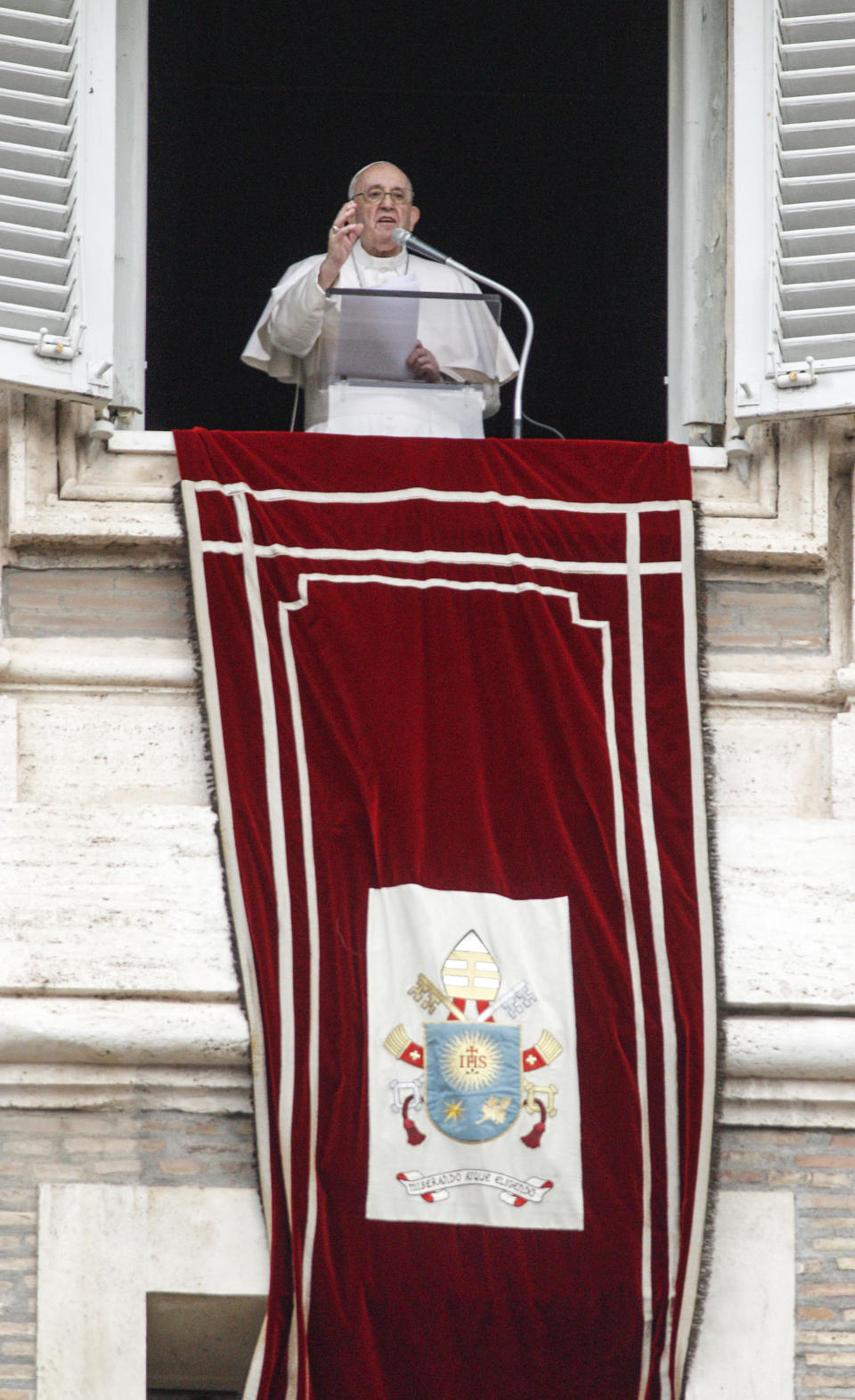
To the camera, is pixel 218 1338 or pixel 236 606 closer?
pixel 218 1338

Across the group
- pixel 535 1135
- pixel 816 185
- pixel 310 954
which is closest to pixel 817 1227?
pixel 535 1135

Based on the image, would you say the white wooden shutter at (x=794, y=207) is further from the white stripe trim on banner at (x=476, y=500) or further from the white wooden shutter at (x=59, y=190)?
the white wooden shutter at (x=59, y=190)

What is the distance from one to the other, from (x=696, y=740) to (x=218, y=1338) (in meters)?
1.74

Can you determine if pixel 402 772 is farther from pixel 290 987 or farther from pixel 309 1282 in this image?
pixel 309 1282

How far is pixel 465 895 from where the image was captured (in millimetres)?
5891

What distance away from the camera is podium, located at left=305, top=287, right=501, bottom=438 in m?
6.53

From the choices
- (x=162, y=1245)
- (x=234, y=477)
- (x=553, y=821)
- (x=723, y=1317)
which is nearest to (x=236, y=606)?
(x=234, y=477)

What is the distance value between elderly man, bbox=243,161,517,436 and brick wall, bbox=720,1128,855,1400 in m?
2.00

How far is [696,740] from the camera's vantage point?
6172 millimetres

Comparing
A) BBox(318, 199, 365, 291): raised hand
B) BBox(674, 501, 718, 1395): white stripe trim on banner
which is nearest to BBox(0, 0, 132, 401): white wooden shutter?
BBox(318, 199, 365, 291): raised hand

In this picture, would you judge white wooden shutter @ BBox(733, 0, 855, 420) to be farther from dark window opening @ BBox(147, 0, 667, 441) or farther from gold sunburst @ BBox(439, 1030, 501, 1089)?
dark window opening @ BBox(147, 0, 667, 441)

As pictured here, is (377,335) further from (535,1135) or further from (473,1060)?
(535,1135)

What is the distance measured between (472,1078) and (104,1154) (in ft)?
2.65

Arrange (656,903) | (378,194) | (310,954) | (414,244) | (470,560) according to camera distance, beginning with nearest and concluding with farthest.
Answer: (310,954), (656,903), (470,560), (414,244), (378,194)
